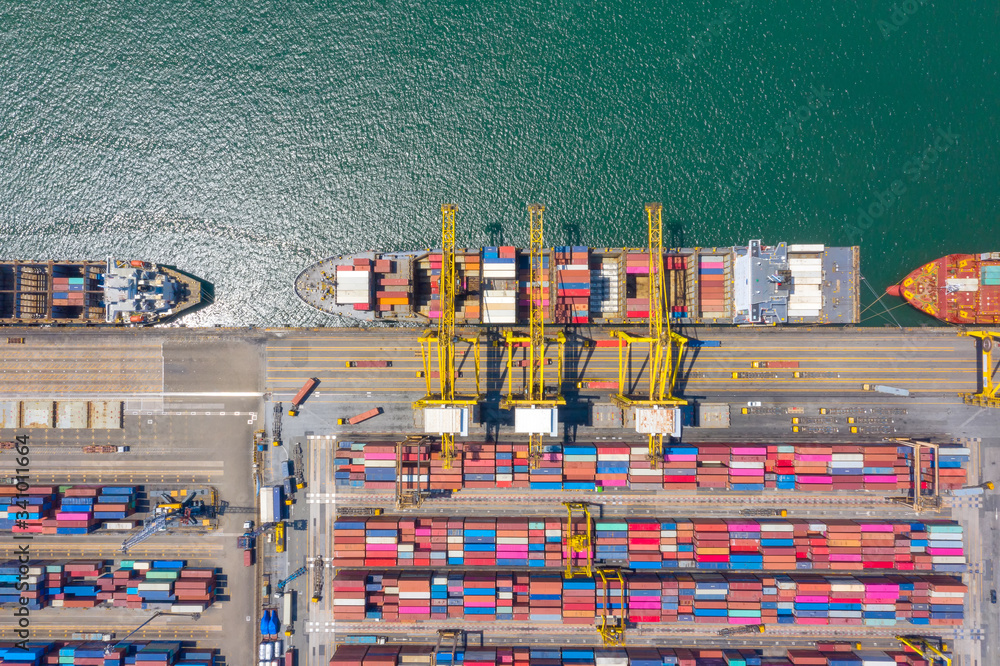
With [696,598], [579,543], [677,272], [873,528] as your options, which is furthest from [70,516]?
[873,528]

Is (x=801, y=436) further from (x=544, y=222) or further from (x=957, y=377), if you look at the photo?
(x=544, y=222)

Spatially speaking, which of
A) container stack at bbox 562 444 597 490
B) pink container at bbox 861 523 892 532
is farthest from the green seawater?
pink container at bbox 861 523 892 532

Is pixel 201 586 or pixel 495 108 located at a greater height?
pixel 495 108

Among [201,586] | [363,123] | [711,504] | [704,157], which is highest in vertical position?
[363,123]

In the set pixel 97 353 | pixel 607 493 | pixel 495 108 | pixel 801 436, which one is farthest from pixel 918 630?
pixel 97 353

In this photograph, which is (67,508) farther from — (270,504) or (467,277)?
(467,277)

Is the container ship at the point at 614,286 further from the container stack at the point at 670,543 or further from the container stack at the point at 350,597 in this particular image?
the container stack at the point at 350,597

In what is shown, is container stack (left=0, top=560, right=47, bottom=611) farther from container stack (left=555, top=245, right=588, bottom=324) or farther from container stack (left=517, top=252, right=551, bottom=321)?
container stack (left=555, top=245, right=588, bottom=324)

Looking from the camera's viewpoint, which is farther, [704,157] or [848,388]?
[704,157]
